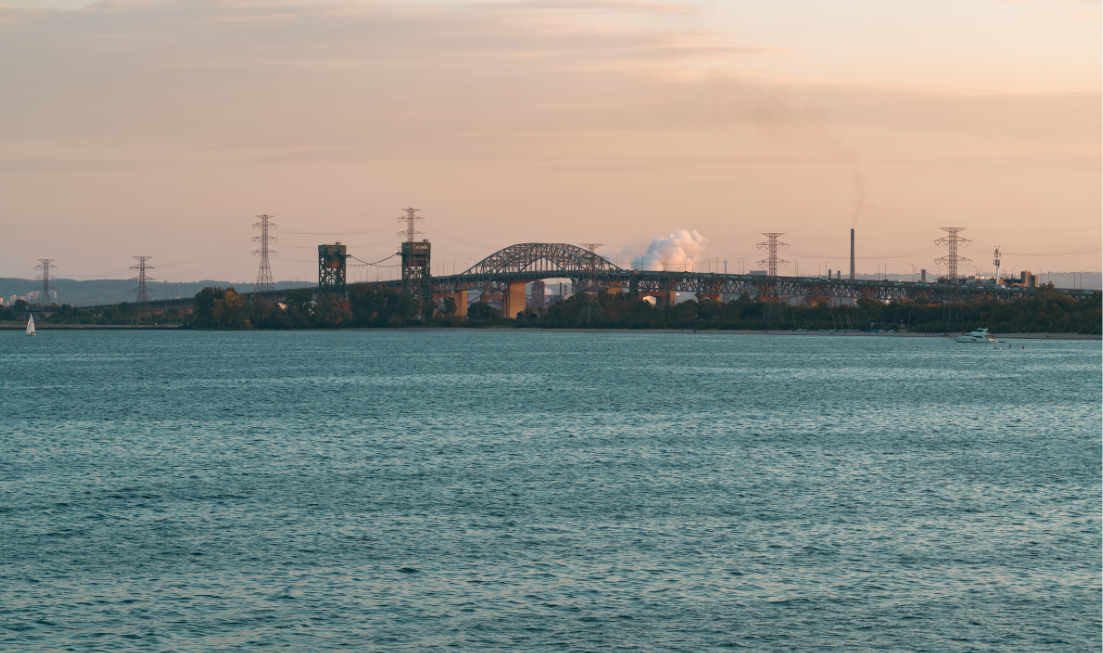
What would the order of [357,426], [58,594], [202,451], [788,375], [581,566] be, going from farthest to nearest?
[788,375] < [357,426] < [202,451] < [581,566] < [58,594]

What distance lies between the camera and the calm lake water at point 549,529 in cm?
2025

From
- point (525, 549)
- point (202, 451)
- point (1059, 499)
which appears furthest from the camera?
point (202, 451)

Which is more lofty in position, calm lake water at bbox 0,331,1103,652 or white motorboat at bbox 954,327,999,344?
white motorboat at bbox 954,327,999,344

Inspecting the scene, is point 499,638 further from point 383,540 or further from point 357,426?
point 357,426

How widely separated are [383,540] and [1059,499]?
64.4 ft

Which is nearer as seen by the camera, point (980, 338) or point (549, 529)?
point (549, 529)

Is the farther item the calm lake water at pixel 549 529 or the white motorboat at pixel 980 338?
the white motorboat at pixel 980 338

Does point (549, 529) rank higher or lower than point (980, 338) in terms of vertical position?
lower

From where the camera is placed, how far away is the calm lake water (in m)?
20.2

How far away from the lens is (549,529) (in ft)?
93.2

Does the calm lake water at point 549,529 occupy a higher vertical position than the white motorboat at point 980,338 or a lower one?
lower

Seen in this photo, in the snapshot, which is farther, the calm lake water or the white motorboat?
the white motorboat

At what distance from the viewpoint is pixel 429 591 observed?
22.4 metres

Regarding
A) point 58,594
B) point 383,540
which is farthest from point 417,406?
point 58,594
